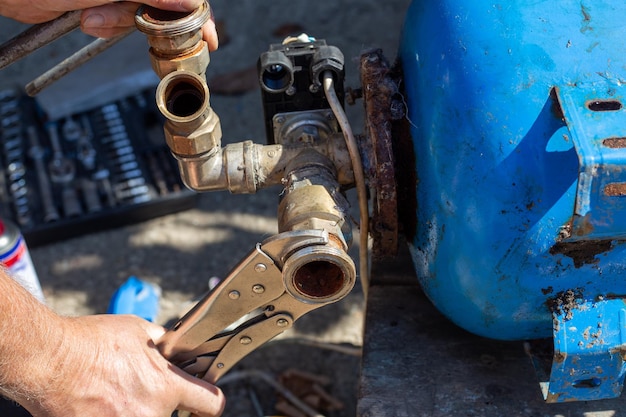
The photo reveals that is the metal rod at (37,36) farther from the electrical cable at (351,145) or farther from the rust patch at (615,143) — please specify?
Result: the rust patch at (615,143)

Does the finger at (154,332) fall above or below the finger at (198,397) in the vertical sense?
above

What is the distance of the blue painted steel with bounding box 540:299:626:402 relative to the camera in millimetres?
1062

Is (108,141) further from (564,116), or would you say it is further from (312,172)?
(564,116)

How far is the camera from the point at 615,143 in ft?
3.03

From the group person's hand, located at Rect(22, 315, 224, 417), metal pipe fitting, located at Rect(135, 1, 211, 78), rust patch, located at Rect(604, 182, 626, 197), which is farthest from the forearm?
rust patch, located at Rect(604, 182, 626, 197)

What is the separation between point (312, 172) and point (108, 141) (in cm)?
171

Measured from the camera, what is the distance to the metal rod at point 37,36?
1149 millimetres

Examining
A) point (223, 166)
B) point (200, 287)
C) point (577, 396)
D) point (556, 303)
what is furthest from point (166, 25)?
point (200, 287)

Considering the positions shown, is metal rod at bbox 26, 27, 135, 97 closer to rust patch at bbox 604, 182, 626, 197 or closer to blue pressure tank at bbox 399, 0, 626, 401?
blue pressure tank at bbox 399, 0, 626, 401

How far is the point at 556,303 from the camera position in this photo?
107cm

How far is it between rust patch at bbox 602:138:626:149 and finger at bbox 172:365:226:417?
80 centimetres

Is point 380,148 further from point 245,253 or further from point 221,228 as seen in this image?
point 221,228

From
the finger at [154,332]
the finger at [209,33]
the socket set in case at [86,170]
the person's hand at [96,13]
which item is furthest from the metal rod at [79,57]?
the socket set in case at [86,170]

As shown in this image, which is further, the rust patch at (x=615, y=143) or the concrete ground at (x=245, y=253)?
the concrete ground at (x=245, y=253)
